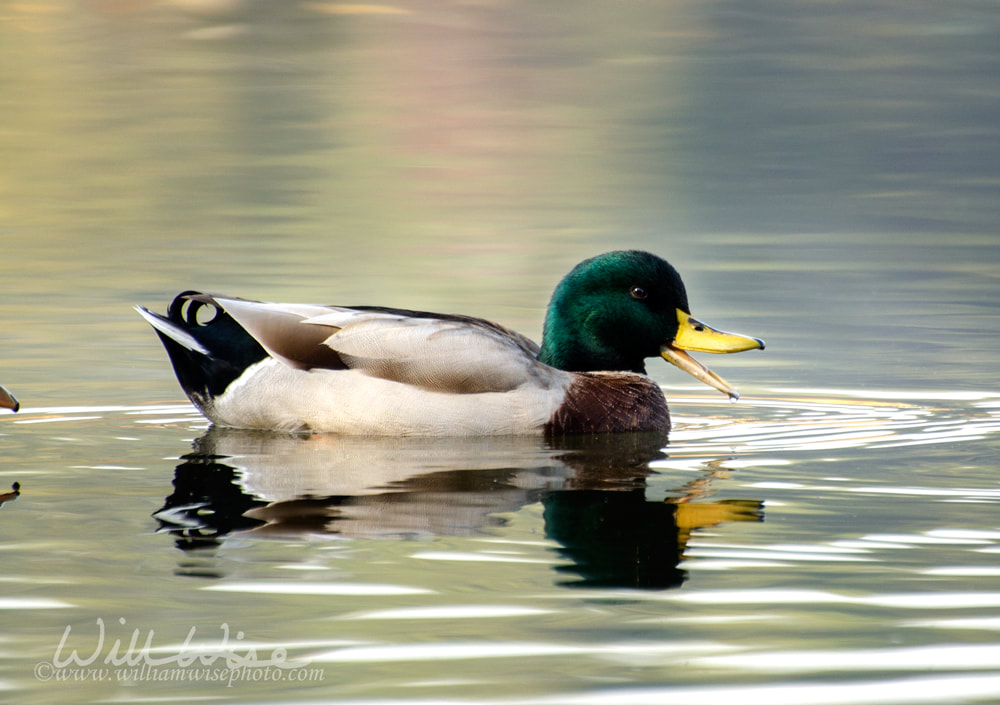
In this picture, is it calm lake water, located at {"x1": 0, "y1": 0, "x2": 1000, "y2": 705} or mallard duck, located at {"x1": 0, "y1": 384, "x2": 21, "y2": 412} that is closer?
calm lake water, located at {"x1": 0, "y1": 0, "x2": 1000, "y2": 705}

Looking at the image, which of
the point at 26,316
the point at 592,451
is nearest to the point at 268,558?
the point at 592,451

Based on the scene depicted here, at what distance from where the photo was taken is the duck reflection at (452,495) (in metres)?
6.14

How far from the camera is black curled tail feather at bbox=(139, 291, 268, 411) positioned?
28.8 ft

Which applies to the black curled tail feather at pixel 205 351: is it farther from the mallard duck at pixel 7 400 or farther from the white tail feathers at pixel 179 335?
the mallard duck at pixel 7 400

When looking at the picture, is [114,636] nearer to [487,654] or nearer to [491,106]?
[487,654]

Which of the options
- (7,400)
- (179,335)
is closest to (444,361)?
(179,335)

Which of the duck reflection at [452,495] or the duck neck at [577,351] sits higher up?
the duck neck at [577,351]

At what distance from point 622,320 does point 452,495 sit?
2392 millimetres

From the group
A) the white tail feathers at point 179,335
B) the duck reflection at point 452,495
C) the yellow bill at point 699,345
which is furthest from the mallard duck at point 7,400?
the yellow bill at point 699,345

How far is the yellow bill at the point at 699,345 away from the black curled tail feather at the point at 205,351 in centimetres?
211

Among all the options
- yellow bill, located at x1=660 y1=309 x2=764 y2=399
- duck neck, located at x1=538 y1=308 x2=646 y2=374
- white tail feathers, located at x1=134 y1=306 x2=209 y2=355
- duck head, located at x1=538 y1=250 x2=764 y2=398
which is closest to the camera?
white tail feathers, located at x1=134 y1=306 x2=209 y2=355

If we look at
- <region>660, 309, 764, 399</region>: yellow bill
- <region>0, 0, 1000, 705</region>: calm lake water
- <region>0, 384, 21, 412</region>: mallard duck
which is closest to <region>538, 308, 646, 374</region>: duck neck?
Result: <region>660, 309, 764, 399</region>: yellow bill

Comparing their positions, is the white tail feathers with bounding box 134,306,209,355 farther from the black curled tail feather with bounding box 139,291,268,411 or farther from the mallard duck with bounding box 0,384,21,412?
the mallard duck with bounding box 0,384,21,412

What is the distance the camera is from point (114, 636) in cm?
491
